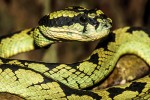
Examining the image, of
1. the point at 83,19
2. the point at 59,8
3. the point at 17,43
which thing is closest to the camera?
the point at 83,19

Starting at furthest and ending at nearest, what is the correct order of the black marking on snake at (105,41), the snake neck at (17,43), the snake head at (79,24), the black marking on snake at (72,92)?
the snake neck at (17,43)
the black marking on snake at (105,41)
the snake head at (79,24)
the black marking on snake at (72,92)

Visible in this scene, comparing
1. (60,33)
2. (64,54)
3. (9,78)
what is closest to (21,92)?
(9,78)

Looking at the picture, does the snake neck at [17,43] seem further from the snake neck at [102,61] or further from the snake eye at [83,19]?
the snake eye at [83,19]

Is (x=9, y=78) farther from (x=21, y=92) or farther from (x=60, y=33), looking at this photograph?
(x=60, y=33)

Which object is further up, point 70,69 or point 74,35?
point 74,35

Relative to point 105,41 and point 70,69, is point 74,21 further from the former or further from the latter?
point 105,41

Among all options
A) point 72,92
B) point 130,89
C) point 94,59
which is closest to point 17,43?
point 94,59

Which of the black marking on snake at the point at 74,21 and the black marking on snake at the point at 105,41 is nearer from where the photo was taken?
the black marking on snake at the point at 74,21

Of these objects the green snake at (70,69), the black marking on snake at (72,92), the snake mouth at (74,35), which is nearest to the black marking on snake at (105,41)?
the green snake at (70,69)
